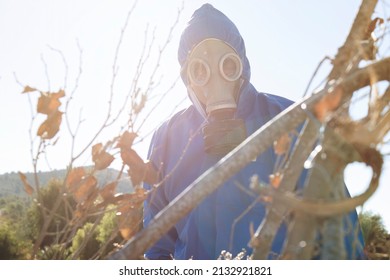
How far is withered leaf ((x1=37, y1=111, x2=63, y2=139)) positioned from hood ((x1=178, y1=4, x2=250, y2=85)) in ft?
6.88

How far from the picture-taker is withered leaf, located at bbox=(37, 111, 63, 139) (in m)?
1.25

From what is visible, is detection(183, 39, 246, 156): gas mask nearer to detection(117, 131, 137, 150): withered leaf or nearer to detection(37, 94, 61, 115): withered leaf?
detection(117, 131, 137, 150): withered leaf

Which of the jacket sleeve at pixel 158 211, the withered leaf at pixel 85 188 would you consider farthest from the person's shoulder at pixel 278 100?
the withered leaf at pixel 85 188

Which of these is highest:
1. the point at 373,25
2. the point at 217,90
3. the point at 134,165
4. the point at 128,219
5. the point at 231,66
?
the point at 231,66

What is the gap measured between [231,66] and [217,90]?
0.28m

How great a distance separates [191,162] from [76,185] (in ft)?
6.07

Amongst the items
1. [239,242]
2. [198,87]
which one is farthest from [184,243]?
[198,87]

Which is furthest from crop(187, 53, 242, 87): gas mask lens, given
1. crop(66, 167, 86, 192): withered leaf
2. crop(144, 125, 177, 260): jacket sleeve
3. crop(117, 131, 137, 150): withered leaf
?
crop(66, 167, 86, 192): withered leaf

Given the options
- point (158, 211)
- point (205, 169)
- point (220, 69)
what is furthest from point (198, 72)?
point (158, 211)

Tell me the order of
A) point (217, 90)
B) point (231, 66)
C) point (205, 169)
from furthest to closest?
point (231, 66), point (217, 90), point (205, 169)

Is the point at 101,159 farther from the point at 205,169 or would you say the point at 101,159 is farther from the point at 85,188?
the point at 205,169

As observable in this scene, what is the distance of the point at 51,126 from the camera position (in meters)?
1.25

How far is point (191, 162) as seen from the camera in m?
3.07

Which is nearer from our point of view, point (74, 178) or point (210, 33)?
point (74, 178)
